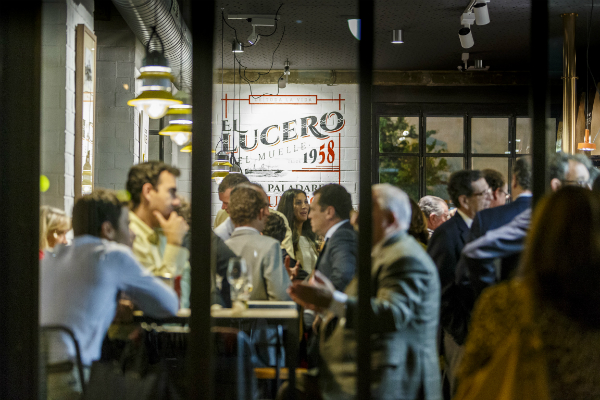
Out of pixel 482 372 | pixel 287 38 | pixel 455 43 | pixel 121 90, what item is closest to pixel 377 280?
pixel 482 372

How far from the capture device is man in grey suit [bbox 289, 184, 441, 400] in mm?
1794

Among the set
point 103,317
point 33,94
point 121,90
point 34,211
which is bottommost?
point 103,317

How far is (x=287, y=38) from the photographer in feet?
18.1

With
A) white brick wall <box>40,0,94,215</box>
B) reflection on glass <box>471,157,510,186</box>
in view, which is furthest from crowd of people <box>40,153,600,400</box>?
reflection on glass <box>471,157,510,186</box>

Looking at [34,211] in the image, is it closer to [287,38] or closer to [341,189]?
[341,189]

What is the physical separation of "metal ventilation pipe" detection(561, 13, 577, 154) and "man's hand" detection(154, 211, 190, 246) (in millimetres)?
3192

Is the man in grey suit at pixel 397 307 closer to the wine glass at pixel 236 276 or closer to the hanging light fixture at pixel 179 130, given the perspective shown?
the wine glass at pixel 236 276

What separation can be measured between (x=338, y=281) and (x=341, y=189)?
455mm

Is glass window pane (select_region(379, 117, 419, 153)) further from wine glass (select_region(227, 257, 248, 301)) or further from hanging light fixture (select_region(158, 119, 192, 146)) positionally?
wine glass (select_region(227, 257, 248, 301))

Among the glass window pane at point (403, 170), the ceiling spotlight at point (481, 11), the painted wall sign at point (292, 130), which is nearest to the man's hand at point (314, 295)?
the ceiling spotlight at point (481, 11)

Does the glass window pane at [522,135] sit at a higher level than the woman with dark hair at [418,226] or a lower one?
higher

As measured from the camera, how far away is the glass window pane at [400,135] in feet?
22.5

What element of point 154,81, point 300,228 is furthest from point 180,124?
point 300,228

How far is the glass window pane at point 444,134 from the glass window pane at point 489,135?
0.16 meters
